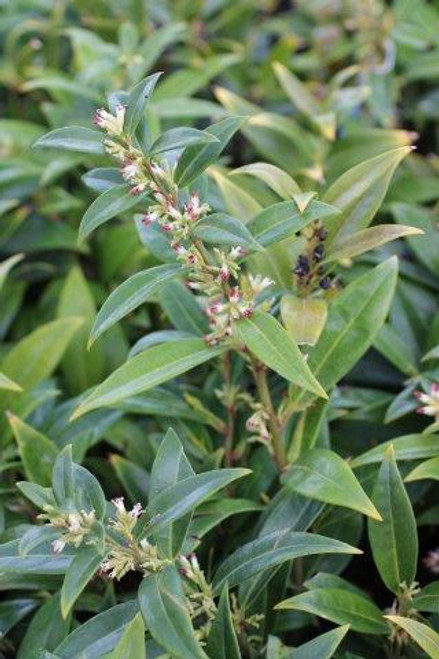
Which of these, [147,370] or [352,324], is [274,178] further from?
[147,370]

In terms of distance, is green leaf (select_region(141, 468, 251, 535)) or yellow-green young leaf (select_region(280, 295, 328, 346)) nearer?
green leaf (select_region(141, 468, 251, 535))

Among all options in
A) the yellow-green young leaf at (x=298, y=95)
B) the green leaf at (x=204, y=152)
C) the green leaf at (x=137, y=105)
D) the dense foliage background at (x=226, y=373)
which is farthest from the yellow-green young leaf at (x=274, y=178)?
the yellow-green young leaf at (x=298, y=95)

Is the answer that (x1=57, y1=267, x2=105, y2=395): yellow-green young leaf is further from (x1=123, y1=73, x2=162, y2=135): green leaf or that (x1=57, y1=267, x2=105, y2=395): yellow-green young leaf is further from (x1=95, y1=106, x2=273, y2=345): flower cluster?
(x1=123, y1=73, x2=162, y2=135): green leaf

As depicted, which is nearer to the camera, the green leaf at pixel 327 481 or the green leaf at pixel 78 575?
the green leaf at pixel 78 575

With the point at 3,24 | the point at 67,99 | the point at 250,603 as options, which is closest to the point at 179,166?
the point at 250,603

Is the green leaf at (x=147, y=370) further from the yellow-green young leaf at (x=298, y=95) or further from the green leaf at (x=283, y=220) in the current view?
the yellow-green young leaf at (x=298, y=95)

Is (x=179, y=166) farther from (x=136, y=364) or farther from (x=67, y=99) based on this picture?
(x=67, y=99)

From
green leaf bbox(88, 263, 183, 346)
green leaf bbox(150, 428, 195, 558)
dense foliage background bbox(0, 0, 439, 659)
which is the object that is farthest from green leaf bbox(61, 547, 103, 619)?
green leaf bbox(88, 263, 183, 346)
